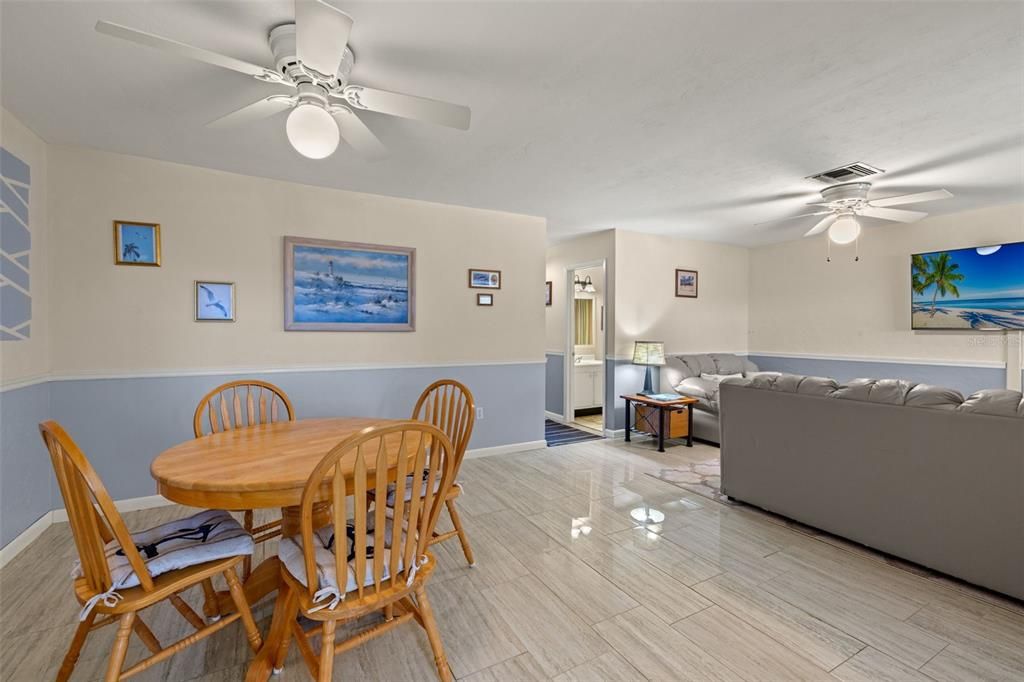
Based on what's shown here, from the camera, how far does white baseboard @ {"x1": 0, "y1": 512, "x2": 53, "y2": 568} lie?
240 cm

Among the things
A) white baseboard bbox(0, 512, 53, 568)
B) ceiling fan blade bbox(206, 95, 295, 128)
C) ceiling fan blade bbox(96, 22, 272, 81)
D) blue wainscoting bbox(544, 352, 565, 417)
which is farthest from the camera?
blue wainscoting bbox(544, 352, 565, 417)

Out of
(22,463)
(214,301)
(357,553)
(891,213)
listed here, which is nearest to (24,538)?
(22,463)

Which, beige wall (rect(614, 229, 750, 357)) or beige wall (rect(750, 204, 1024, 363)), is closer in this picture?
beige wall (rect(750, 204, 1024, 363))

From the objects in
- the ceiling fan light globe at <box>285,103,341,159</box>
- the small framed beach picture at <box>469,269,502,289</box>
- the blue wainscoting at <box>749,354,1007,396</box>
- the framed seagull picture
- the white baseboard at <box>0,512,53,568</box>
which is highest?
the ceiling fan light globe at <box>285,103,341,159</box>

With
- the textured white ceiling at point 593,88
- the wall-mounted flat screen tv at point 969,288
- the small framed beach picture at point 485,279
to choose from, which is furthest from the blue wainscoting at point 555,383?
the wall-mounted flat screen tv at point 969,288

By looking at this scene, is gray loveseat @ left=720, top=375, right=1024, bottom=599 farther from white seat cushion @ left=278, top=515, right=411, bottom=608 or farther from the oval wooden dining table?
white seat cushion @ left=278, top=515, right=411, bottom=608

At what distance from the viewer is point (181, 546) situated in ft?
5.15

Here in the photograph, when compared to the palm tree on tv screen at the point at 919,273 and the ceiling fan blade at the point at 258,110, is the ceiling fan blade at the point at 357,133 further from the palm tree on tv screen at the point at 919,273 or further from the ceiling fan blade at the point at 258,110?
the palm tree on tv screen at the point at 919,273

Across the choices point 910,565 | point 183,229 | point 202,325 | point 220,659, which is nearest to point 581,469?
point 910,565

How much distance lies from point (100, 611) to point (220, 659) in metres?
0.55

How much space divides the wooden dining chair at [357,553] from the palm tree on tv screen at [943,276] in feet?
17.9

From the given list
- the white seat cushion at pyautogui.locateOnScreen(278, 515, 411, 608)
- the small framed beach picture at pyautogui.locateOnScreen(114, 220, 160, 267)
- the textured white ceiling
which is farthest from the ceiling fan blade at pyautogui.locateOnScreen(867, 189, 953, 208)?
the small framed beach picture at pyautogui.locateOnScreen(114, 220, 160, 267)

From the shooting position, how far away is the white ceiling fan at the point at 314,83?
4.80 ft

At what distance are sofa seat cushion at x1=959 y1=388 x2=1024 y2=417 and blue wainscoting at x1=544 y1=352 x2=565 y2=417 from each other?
A: 163 inches
